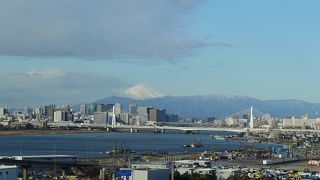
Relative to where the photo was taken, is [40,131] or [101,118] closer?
[40,131]

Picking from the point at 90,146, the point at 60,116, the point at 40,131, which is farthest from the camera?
the point at 60,116

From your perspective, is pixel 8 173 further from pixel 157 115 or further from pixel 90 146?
pixel 157 115

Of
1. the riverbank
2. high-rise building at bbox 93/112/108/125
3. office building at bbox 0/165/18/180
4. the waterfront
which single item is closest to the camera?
office building at bbox 0/165/18/180

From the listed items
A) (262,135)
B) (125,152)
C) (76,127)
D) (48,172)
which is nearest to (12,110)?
(76,127)

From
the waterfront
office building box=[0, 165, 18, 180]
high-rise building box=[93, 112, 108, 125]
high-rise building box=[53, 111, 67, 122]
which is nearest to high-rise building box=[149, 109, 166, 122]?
high-rise building box=[93, 112, 108, 125]

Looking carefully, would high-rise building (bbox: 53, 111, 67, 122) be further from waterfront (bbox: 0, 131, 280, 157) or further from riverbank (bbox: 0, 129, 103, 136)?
riverbank (bbox: 0, 129, 103, 136)

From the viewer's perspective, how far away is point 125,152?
2209cm

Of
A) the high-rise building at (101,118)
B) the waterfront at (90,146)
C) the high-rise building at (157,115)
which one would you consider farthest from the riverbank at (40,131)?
the high-rise building at (157,115)

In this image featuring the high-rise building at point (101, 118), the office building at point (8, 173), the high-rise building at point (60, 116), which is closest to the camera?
the office building at point (8, 173)

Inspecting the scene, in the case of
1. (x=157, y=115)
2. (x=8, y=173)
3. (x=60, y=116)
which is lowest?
(x=8, y=173)

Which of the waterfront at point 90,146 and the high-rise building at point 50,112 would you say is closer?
the waterfront at point 90,146

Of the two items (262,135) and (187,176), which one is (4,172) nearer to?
(187,176)

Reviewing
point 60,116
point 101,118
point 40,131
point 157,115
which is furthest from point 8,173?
point 157,115

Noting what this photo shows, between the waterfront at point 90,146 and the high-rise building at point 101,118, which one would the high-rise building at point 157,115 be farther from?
the waterfront at point 90,146
